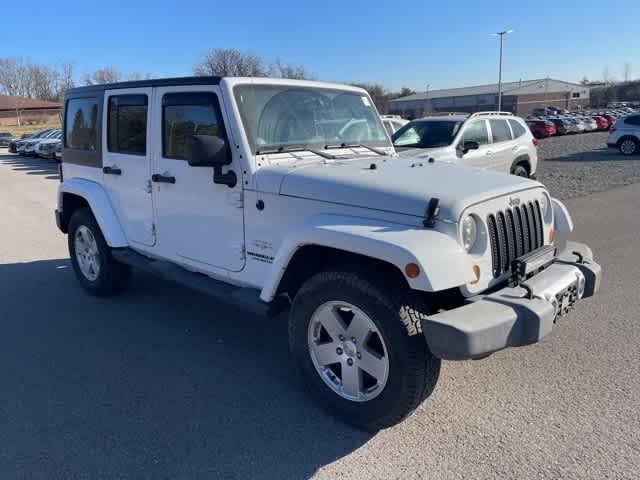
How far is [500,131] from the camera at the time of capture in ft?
35.9

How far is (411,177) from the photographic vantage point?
3502 mm

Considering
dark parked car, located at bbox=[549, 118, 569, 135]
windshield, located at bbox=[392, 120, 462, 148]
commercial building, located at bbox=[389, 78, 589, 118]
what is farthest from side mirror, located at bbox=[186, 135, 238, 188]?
commercial building, located at bbox=[389, 78, 589, 118]

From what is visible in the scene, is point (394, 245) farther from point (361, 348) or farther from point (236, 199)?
point (236, 199)

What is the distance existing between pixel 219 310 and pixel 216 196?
159cm

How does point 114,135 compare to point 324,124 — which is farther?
point 114,135

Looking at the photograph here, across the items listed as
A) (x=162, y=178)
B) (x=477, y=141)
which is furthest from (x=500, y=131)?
(x=162, y=178)

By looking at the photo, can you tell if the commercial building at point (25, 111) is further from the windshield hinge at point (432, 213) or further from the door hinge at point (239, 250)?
the windshield hinge at point (432, 213)

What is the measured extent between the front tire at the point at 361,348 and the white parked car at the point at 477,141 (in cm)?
664

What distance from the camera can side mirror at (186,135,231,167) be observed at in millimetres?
3527

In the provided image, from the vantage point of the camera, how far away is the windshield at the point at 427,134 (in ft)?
33.5

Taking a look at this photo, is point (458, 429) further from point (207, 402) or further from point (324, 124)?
point (324, 124)

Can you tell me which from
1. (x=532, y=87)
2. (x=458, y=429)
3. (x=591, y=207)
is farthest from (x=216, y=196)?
(x=532, y=87)

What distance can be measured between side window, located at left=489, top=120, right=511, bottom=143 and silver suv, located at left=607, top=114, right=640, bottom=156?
1194 cm

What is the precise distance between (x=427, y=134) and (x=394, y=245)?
8307 mm
